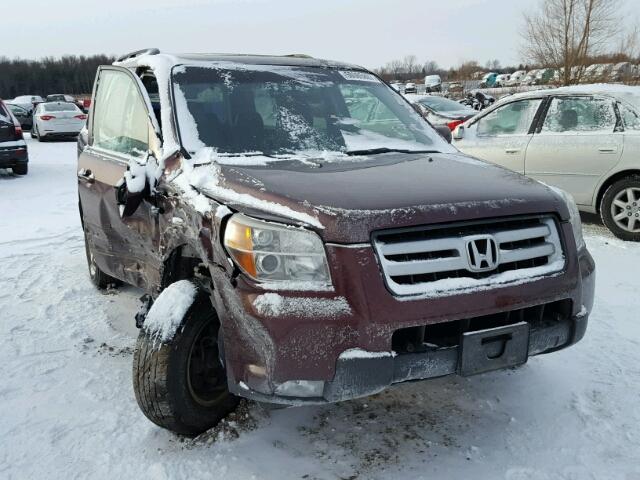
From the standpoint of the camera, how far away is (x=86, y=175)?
4281 millimetres

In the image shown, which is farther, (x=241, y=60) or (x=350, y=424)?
(x=241, y=60)

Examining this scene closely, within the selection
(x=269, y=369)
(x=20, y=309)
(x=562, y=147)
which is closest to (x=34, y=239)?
(x=20, y=309)

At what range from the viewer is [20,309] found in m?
4.72

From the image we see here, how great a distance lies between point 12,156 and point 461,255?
11.5 m

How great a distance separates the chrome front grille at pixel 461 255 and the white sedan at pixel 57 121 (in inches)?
748

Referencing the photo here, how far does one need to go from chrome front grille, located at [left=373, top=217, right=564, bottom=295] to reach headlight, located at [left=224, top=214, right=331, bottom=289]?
9.4 inches

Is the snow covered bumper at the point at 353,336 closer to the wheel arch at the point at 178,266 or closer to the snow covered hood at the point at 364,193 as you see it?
the snow covered hood at the point at 364,193

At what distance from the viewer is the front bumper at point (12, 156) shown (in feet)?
38.6

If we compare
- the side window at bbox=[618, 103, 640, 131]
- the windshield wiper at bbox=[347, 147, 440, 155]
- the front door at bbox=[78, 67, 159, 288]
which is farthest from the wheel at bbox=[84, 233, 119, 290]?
the side window at bbox=[618, 103, 640, 131]

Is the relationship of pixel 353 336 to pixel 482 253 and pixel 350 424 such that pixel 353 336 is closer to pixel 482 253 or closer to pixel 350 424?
pixel 482 253

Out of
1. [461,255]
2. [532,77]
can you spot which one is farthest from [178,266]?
[532,77]

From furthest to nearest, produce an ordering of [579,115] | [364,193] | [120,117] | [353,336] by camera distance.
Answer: [579,115] < [120,117] < [364,193] < [353,336]

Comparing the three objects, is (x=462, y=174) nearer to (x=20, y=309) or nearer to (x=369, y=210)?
(x=369, y=210)

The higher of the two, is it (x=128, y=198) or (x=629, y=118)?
(x=629, y=118)
